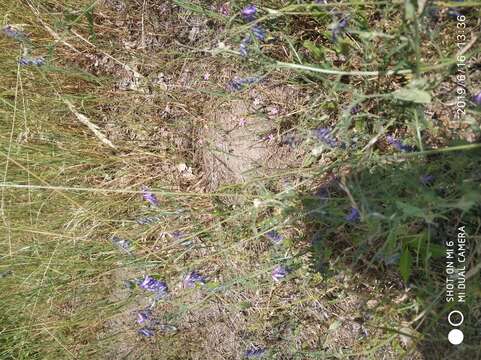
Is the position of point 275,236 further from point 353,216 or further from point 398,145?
point 398,145

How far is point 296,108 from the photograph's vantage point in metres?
1.84

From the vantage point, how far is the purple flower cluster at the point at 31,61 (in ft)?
6.96

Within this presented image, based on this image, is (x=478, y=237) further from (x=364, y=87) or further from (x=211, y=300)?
(x=211, y=300)

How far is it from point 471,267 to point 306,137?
72 cm

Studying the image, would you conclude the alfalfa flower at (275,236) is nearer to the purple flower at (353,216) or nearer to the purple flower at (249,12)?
the purple flower at (353,216)

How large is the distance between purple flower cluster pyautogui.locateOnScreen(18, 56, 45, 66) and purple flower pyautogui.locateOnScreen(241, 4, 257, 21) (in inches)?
38.1

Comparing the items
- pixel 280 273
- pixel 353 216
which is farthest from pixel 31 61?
pixel 353 216

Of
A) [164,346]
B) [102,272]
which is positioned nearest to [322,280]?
[164,346]

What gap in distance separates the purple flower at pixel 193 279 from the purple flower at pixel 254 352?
32 centimetres

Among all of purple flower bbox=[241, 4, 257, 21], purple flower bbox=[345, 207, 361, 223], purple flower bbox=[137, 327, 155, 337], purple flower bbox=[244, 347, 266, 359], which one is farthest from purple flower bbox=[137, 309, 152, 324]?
purple flower bbox=[241, 4, 257, 21]

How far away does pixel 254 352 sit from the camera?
1886 mm

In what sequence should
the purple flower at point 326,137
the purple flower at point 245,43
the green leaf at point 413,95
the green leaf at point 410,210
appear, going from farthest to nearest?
the purple flower at point 245,43 < the purple flower at point 326,137 < the green leaf at point 413,95 < the green leaf at point 410,210

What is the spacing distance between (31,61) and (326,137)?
4.46 feet

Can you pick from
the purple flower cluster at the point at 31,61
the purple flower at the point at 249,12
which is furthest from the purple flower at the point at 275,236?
the purple flower cluster at the point at 31,61
